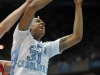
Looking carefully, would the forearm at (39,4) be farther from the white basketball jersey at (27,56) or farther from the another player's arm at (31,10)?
the white basketball jersey at (27,56)

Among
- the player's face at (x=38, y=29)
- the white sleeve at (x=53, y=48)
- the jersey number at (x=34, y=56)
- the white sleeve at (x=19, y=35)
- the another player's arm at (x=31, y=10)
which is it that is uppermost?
the another player's arm at (x=31, y=10)

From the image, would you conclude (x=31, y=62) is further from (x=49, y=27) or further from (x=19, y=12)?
(x=49, y=27)

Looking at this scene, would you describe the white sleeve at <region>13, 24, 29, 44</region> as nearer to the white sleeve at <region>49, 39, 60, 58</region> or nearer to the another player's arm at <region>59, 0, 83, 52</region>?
the white sleeve at <region>49, 39, 60, 58</region>

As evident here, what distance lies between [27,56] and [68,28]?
9.81m

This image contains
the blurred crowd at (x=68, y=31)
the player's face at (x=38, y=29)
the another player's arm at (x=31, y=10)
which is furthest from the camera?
the blurred crowd at (x=68, y=31)

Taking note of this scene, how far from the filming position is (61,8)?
10969 millimetres

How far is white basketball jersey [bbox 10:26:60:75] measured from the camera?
1.91 meters

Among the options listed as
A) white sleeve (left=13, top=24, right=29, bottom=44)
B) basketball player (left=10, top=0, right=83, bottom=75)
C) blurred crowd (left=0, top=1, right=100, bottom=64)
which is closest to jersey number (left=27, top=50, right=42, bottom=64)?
basketball player (left=10, top=0, right=83, bottom=75)

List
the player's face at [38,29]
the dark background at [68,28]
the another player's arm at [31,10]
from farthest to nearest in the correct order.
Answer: the dark background at [68,28]
the player's face at [38,29]
the another player's arm at [31,10]

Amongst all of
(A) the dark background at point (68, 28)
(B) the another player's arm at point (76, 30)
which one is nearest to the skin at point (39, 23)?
(B) the another player's arm at point (76, 30)

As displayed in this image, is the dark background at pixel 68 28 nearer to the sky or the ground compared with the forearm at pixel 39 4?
nearer to the sky

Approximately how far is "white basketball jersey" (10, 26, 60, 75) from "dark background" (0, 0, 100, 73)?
23.7 feet

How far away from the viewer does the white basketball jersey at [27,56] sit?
1.91 meters

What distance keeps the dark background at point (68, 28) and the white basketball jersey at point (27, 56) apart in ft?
23.7
